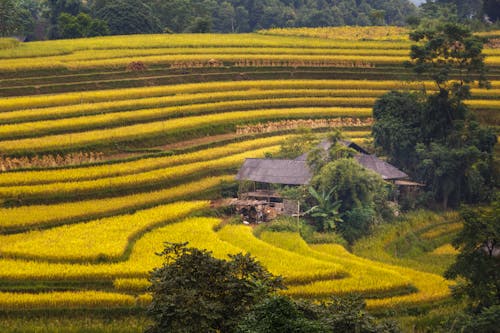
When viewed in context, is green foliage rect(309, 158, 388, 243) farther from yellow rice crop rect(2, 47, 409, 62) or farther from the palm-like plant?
yellow rice crop rect(2, 47, 409, 62)

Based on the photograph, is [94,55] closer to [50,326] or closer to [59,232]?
[59,232]

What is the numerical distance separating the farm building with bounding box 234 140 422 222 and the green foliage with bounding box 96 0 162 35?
27588 mm

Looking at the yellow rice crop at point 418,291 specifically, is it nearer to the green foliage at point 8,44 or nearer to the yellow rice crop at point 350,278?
the yellow rice crop at point 350,278

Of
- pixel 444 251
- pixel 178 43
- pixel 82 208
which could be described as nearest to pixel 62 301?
pixel 82 208

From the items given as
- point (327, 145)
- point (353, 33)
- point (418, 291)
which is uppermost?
point (353, 33)

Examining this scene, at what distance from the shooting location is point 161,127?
3322 cm

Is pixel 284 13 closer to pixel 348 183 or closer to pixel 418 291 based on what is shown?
pixel 348 183

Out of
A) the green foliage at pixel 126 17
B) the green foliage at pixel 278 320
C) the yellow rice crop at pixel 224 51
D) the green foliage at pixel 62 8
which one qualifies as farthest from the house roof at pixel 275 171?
the green foliage at pixel 62 8

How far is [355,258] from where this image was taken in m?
23.0

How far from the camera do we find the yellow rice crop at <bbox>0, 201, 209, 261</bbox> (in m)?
20.8

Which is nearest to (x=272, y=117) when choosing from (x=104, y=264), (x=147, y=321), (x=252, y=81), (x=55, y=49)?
(x=252, y=81)

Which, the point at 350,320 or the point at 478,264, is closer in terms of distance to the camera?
the point at 350,320

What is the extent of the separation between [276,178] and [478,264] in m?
11.8

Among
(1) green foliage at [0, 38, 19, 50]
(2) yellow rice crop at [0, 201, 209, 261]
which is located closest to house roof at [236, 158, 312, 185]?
(2) yellow rice crop at [0, 201, 209, 261]
